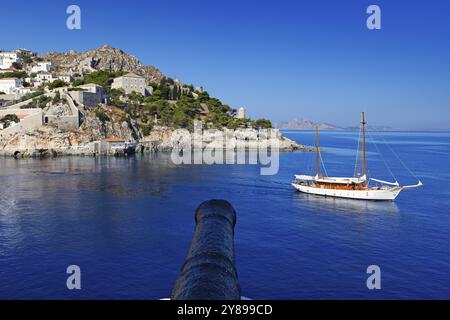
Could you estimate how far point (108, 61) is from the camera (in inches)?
6122

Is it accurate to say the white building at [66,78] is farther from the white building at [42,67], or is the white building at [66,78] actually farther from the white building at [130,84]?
the white building at [42,67]

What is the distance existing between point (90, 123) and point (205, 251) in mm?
80153

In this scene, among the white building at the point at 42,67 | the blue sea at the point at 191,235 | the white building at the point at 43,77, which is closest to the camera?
the blue sea at the point at 191,235

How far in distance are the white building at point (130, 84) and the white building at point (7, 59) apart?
53082mm

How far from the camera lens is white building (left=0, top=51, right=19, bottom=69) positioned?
454 ft

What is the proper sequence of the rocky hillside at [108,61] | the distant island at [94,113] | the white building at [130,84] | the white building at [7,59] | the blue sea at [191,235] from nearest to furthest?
1. the blue sea at [191,235]
2. the distant island at [94,113]
3. the white building at [130,84]
4. the white building at [7,59]
5. the rocky hillside at [108,61]

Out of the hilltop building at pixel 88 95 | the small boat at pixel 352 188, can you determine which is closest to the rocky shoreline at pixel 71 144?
the hilltop building at pixel 88 95

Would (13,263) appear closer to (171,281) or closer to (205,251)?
(171,281)

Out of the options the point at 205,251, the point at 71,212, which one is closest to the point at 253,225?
the point at 71,212

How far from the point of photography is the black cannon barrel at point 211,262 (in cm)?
509

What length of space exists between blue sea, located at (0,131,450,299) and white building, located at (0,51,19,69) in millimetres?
111114

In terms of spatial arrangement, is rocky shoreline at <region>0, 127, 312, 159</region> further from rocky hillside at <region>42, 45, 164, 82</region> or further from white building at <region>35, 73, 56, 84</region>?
rocky hillside at <region>42, 45, 164, 82</region>

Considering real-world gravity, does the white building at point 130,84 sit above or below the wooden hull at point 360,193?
above

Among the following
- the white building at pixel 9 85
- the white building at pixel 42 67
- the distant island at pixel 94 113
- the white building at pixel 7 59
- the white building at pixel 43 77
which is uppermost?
the white building at pixel 7 59
